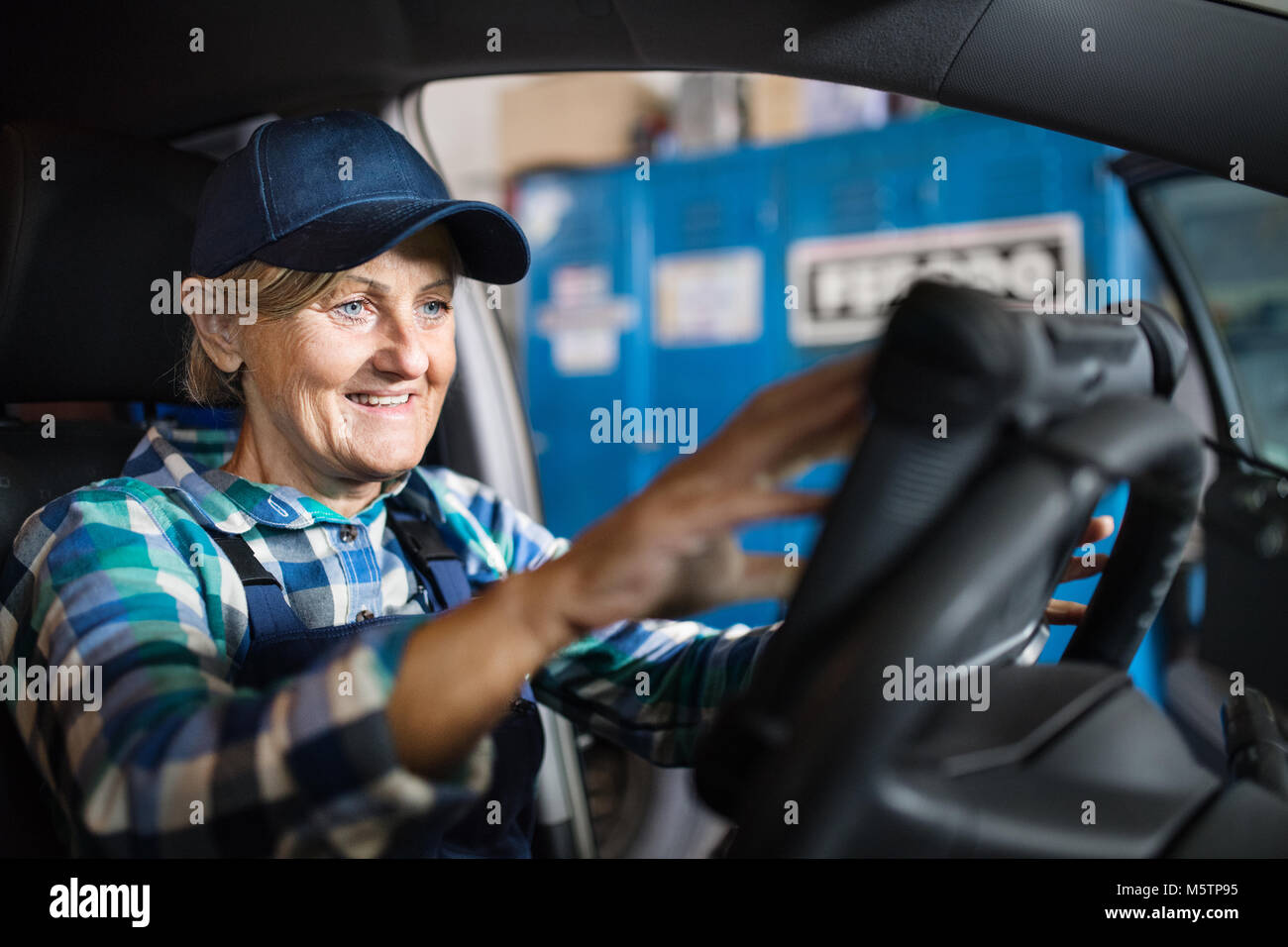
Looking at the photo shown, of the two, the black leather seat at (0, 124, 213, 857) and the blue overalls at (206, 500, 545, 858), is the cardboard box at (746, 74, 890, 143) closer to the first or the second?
the black leather seat at (0, 124, 213, 857)

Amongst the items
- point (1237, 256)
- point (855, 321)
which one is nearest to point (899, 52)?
point (1237, 256)

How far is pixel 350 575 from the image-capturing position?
106 centimetres

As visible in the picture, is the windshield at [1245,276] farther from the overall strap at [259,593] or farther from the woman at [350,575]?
the overall strap at [259,593]

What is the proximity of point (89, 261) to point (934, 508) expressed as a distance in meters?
0.97

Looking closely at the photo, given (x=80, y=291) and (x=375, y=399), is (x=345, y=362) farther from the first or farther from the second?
(x=80, y=291)

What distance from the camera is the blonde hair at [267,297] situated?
1.00 meters

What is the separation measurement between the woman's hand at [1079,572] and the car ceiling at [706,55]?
1.15 feet

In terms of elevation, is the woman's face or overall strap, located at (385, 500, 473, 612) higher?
the woman's face

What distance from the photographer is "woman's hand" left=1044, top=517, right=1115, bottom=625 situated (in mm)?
887

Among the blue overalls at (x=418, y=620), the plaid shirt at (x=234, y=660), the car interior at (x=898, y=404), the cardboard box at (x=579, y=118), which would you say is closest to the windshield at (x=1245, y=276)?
the car interior at (x=898, y=404)

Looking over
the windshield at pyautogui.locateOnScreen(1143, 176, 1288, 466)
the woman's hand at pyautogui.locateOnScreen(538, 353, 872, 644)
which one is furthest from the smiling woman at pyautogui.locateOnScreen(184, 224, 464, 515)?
the windshield at pyautogui.locateOnScreen(1143, 176, 1288, 466)

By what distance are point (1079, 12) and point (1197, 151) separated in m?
0.17

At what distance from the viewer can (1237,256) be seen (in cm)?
264

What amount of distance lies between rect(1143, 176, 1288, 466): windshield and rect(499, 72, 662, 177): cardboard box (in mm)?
2370
